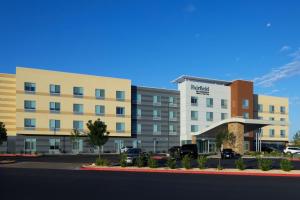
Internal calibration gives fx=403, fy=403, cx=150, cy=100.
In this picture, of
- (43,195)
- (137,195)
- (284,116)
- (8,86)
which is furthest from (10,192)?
(284,116)

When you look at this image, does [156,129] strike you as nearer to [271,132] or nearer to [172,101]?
[172,101]

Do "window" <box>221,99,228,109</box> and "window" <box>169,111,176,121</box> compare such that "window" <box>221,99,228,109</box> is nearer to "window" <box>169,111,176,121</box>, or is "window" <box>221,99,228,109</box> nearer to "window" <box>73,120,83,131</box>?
"window" <box>169,111,176,121</box>

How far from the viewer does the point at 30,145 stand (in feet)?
209

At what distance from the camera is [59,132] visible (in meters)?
65.9

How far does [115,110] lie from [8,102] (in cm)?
1776

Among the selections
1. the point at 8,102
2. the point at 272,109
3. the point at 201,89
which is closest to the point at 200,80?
the point at 201,89

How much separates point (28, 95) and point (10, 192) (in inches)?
1975

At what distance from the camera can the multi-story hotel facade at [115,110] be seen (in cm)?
6371

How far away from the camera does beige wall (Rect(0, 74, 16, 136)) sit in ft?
214

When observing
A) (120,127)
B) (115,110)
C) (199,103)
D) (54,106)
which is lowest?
(120,127)

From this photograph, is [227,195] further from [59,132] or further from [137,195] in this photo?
[59,132]

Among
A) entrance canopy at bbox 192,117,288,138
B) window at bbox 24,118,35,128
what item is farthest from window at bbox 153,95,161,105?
window at bbox 24,118,35,128

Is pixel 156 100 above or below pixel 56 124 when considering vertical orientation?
above

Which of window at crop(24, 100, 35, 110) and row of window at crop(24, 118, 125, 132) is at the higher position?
window at crop(24, 100, 35, 110)
